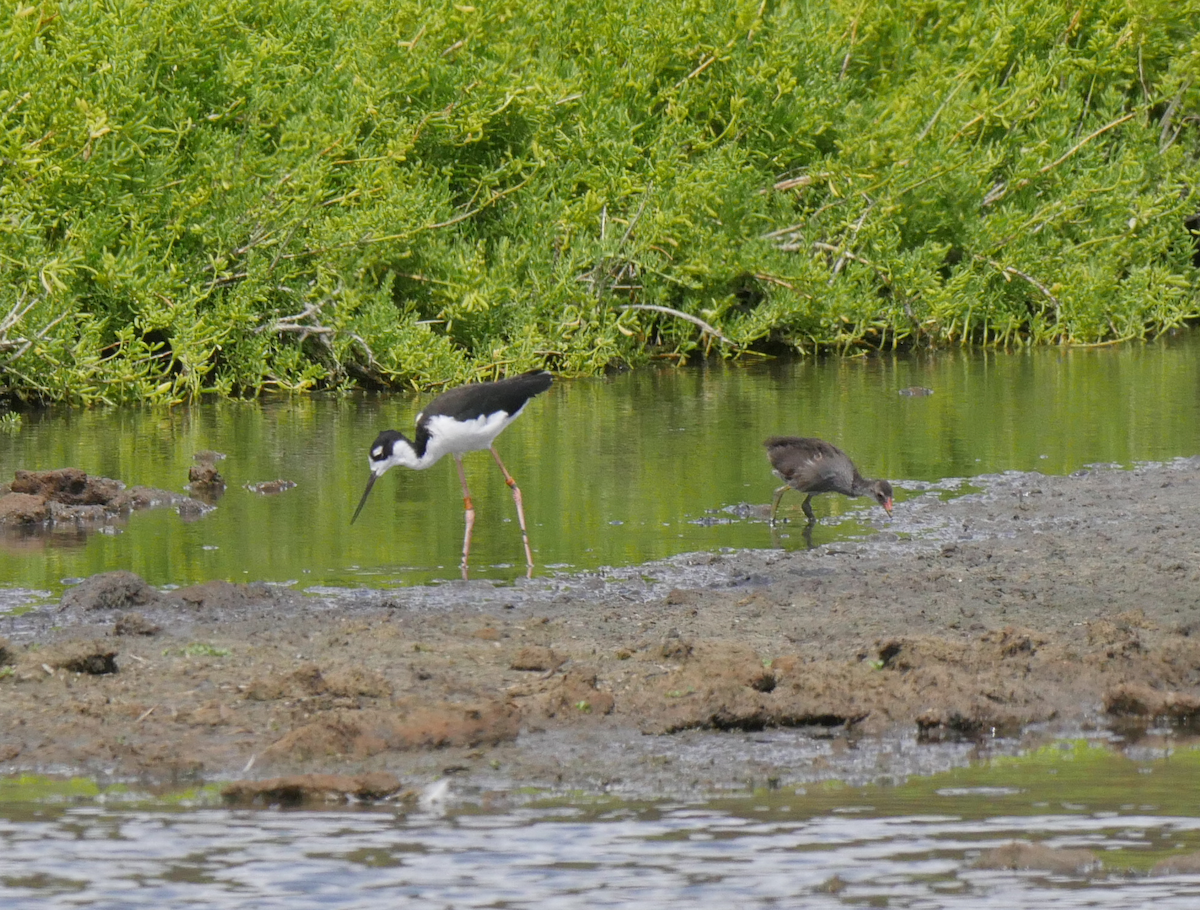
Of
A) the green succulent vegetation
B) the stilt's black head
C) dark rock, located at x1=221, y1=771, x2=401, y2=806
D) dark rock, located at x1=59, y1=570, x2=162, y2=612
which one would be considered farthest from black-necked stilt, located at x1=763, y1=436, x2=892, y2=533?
the green succulent vegetation

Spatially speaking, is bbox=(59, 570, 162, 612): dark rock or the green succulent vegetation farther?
the green succulent vegetation

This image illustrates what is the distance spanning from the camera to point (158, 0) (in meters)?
18.5

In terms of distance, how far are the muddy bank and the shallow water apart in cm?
37

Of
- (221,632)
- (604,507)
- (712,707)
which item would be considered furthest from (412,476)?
(712,707)

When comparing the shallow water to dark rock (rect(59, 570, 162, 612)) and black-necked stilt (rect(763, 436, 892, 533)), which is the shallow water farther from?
black-necked stilt (rect(763, 436, 892, 533))

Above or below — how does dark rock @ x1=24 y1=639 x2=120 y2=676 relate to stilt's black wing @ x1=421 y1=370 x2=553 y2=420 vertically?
below

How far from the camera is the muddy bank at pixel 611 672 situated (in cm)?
649

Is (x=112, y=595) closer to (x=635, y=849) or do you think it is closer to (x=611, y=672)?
(x=611, y=672)

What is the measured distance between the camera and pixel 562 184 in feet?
71.2

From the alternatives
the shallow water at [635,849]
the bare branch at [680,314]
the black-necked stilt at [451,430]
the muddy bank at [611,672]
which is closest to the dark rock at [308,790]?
the shallow water at [635,849]

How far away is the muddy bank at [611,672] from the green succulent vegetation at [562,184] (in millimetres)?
8955

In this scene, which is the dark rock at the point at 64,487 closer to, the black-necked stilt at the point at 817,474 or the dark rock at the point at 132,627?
the black-necked stilt at the point at 817,474

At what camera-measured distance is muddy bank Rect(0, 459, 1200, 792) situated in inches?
256

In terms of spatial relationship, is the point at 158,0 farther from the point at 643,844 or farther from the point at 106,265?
the point at 643,844
